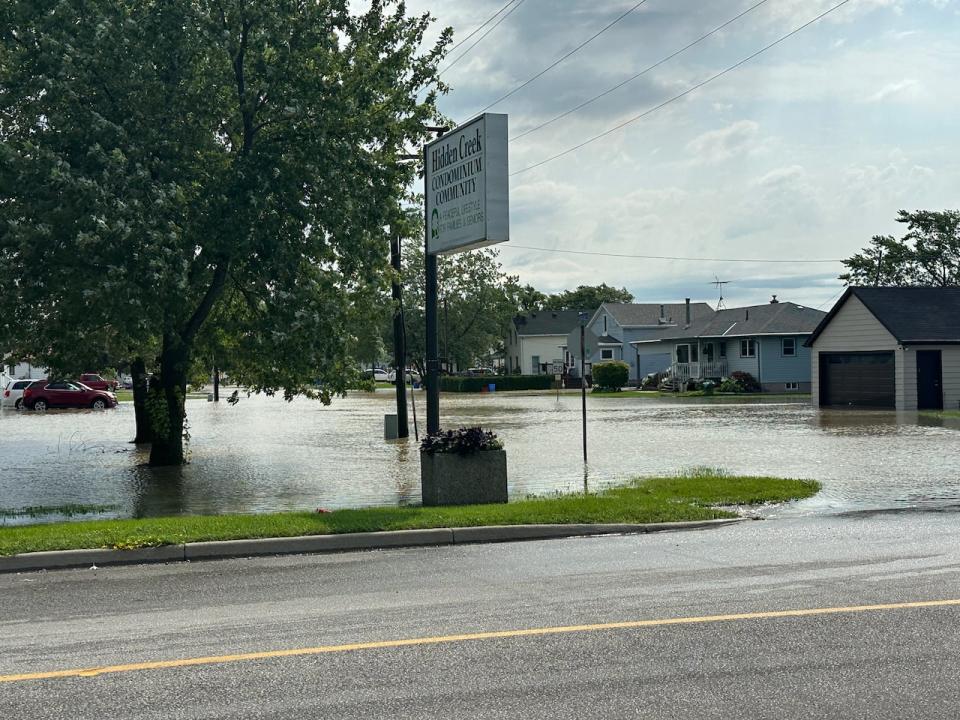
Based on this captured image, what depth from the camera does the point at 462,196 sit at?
610 inches

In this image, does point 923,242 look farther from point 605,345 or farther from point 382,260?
point 382,260

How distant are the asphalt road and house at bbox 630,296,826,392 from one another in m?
53.0

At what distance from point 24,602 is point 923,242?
75996 millimetres

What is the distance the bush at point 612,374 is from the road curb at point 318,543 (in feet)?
184

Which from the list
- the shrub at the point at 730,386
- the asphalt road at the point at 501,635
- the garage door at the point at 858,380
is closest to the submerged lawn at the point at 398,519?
the asphalt road at the point at 501,635

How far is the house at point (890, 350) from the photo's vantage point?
4000 cm

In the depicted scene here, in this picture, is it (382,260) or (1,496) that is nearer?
(1,496)

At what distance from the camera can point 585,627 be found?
7098 mm

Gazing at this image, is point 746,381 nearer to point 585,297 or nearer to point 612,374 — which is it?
point 612,374

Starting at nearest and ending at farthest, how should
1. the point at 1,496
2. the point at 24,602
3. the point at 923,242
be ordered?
the point at 24,602 < the point at 1,496 < the point at 923,242

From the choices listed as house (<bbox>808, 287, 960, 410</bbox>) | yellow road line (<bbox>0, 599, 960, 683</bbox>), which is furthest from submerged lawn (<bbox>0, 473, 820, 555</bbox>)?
house (<bbox>808, 287, 960, 410</bbox>)

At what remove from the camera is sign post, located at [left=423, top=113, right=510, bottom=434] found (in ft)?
48.7

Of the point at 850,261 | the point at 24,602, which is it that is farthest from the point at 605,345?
the point at 24,602

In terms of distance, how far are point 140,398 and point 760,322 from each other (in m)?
44.2
